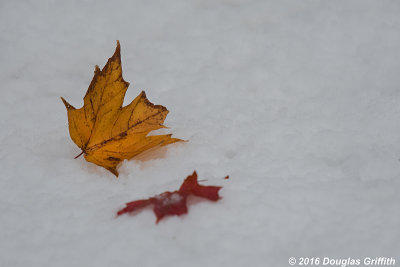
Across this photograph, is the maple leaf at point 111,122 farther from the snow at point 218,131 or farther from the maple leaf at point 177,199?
the maple leaf at point 177,199

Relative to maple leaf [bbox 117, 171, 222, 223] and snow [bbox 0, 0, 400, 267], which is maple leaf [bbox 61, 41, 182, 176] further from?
maple leaf [bbox 117, 171, 222, 223]

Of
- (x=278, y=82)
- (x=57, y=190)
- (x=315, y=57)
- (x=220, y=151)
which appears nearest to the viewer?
(x=57, y=190)

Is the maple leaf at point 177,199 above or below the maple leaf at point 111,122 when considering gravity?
below

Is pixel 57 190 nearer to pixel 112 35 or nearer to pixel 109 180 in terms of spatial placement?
pixel 109 180

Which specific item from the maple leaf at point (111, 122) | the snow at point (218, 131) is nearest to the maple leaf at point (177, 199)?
the snow at point (218, 131)

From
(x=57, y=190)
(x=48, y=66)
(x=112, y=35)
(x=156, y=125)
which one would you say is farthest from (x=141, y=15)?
(x=57, y=190)

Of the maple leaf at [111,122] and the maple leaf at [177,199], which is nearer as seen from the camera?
the maple leaf at [177,199]
